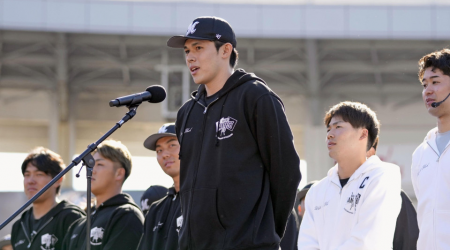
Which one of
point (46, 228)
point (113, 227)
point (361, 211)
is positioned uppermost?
point (361, 211)

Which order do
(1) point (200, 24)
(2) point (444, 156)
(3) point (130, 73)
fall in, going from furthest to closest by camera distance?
(3) point (130, 73)
(2) point (444, 156)
(1) point (200, 24)

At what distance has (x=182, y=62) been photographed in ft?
65.9

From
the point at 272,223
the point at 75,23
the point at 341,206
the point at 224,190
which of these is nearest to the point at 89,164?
the point at 224,190

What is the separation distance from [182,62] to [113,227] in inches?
594

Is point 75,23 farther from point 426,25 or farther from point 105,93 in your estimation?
point 426,25

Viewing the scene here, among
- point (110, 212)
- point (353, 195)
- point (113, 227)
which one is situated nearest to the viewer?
point (353, 195)

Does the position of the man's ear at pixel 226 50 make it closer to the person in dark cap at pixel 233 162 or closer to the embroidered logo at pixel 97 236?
the person in dark cap at pixel 233 162

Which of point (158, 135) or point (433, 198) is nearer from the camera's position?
point (433, 198)

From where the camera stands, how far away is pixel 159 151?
211 inches

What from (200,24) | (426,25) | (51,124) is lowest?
(51,124)

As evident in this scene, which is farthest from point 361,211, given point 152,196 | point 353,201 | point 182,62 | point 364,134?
point 182,62

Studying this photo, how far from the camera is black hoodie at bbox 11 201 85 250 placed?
598cm

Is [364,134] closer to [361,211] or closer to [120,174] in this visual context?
[361,211]

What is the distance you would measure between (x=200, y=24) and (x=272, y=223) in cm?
115
